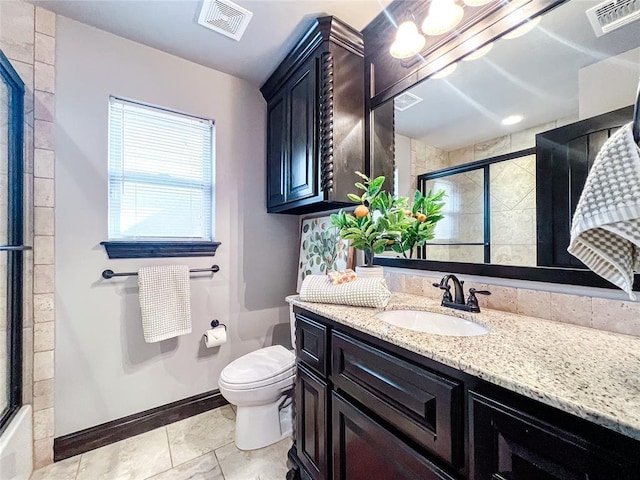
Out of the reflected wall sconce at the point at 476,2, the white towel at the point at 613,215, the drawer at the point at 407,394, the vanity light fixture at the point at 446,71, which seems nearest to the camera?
the white towel at the point at 613,215

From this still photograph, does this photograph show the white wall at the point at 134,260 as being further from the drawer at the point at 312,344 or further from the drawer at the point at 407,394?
the drawer at the point at 407,394

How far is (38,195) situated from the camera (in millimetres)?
1427

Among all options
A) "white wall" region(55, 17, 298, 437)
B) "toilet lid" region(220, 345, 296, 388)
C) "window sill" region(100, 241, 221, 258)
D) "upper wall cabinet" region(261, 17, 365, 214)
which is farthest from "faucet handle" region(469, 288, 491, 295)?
"window sill" region(100, 241, 221, 258)

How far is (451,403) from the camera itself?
64 cm

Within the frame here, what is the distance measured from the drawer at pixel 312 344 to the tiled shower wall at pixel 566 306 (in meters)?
0.61

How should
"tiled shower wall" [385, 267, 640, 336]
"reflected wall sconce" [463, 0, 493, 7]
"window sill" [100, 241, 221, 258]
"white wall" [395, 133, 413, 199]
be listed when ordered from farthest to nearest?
"window sill" [100, 241, 221, 258]
"white wall" [395, 133, 413, 199]
"reflected wall sconce" [463, 0, 493, 7]
"tiled shower wall" [385, 267, 640, 336]

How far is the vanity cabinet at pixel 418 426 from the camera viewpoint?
470 millimetres

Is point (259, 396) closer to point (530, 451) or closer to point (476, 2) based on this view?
point (530, 451)

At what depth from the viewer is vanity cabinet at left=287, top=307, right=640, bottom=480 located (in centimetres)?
47

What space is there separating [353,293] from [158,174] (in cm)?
152

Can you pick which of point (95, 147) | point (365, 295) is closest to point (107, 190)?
point (95, 147)

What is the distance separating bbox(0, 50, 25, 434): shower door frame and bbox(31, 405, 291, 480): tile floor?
45 cm

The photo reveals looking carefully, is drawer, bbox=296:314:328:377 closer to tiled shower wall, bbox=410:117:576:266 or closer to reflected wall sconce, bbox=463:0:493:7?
tiled shower wall, bbox=410:117:576:266

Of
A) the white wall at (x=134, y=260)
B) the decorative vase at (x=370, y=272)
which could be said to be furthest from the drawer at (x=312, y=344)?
the white wall at (x=134, y=260)
